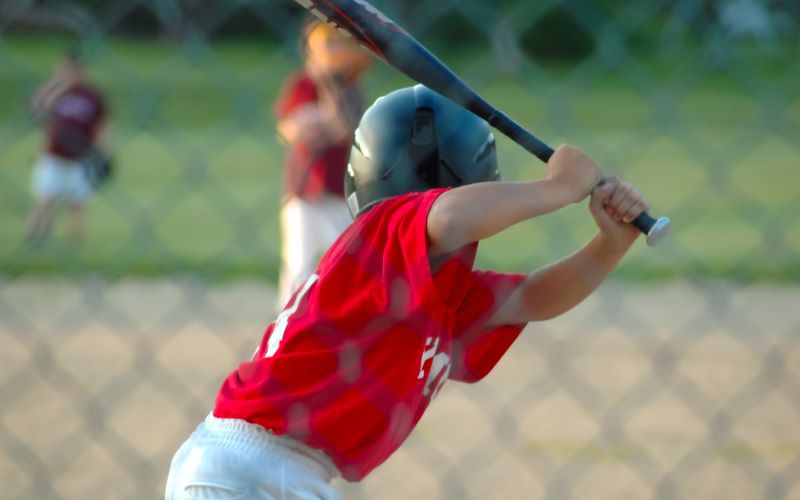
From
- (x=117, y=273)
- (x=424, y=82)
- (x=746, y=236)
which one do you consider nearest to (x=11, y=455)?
(x=424, y=82)

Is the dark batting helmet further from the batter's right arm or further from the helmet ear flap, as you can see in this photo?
the batter's right arm

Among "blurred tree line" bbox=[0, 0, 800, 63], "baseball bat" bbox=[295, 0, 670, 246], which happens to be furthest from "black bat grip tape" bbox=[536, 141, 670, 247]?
"blurred tree line" bbox=[0, 0, 800, 63]

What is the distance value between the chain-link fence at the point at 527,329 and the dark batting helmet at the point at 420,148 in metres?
0.98

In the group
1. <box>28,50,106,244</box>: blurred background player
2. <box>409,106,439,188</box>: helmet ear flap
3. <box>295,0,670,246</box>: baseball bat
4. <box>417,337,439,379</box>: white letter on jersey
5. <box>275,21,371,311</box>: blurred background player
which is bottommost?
<box>28,50,106,244</box>: blurred background player

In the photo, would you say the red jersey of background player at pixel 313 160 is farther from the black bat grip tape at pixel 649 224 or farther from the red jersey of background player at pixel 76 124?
the black bat grip tape at pixel 649 224

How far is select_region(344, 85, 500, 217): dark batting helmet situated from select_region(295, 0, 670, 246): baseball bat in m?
0.08

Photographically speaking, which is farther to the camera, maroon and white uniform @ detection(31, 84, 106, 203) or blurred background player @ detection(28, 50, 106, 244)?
maroon and white uniform @ detection(31, 84, 106, 203)

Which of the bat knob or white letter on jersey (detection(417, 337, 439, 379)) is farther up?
the bat knob

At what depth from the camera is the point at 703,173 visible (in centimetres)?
1195

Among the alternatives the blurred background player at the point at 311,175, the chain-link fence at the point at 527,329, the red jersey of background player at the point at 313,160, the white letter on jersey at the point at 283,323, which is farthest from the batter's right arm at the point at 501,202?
the red jersey of background player at the point at 313,160

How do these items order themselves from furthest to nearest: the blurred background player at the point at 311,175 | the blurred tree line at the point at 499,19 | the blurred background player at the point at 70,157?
1. the blurred background player at the point at 70,157
2. the blurred background player at the point at 311,175
3. the blurred tree line at the point at 499,19

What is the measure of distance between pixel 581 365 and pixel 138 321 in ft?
7.31

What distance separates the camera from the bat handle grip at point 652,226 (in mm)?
1879

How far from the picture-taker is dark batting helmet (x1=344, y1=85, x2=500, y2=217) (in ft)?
6.82
